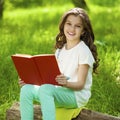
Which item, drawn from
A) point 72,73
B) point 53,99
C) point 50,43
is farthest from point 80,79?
point 50,43

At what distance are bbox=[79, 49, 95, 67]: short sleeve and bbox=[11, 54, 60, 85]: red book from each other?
0.70 ft

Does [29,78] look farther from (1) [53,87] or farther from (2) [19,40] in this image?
(2) [19,40]

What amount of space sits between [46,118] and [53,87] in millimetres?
238

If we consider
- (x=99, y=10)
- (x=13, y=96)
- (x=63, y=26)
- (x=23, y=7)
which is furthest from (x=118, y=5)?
(x=63, y=26)

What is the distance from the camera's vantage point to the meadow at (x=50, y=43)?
4.56 m

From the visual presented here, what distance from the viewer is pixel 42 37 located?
21.9 ft

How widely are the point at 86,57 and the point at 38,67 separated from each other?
0.37 meters

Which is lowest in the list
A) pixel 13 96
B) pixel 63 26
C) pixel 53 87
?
pixel 13 96

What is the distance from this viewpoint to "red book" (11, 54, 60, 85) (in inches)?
133

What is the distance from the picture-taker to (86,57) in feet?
11.6

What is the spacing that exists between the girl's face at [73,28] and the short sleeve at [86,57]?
135 millimetres

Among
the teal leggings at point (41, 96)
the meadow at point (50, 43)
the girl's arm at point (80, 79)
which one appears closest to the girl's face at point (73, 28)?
the girl's arm at point (80, 79)

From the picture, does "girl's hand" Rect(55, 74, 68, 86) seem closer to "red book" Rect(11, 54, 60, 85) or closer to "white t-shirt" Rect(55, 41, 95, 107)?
"red book" Rect(11, 54, 60, 85)

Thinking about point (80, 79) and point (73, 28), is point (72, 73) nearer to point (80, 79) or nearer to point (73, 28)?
point (80, 79)
